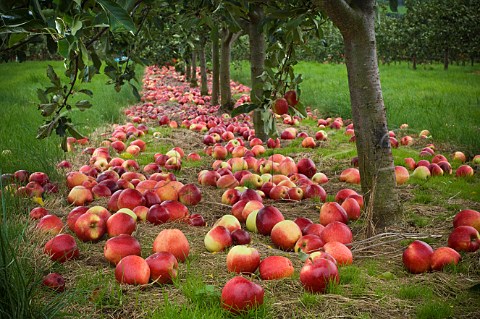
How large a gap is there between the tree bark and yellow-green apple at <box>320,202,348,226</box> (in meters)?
0.21

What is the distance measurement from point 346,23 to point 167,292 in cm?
185

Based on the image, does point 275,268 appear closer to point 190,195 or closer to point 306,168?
point 190,195

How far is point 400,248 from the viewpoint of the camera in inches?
112

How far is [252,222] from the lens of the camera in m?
3.13

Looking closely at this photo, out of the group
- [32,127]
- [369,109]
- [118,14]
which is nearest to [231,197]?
[369,109]

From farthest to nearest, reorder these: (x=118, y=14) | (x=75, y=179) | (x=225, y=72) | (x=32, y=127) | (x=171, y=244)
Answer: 1. (x=225, y=72)
2. (x=32, y=127)
3. (x=75, y=179)
4. (x=171, y=244)
5. (x=118, y=14)

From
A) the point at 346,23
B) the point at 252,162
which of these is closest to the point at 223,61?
the point at 252,162

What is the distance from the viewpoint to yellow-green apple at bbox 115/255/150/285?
89.4 inches

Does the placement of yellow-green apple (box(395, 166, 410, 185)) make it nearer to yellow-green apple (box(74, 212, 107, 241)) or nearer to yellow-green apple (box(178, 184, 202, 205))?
yellow-green apple (box(178, 184, 202, 205))

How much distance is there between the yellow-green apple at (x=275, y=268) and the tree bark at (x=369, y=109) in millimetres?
740

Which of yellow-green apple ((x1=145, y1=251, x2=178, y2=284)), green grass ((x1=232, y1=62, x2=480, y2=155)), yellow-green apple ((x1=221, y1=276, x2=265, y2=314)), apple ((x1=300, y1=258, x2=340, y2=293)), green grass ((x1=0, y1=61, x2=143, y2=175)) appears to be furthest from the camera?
green grass ((x1=232, y1=62, x2=480, y2=155))

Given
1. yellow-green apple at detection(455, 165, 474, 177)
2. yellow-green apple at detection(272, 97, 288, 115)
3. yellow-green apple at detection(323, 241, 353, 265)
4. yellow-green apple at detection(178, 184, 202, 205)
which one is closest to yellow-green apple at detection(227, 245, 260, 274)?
yellow-green apple at detection(323, 241, 353, 265)

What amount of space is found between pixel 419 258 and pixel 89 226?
1861mm

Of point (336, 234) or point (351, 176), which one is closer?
point (336, 234)
